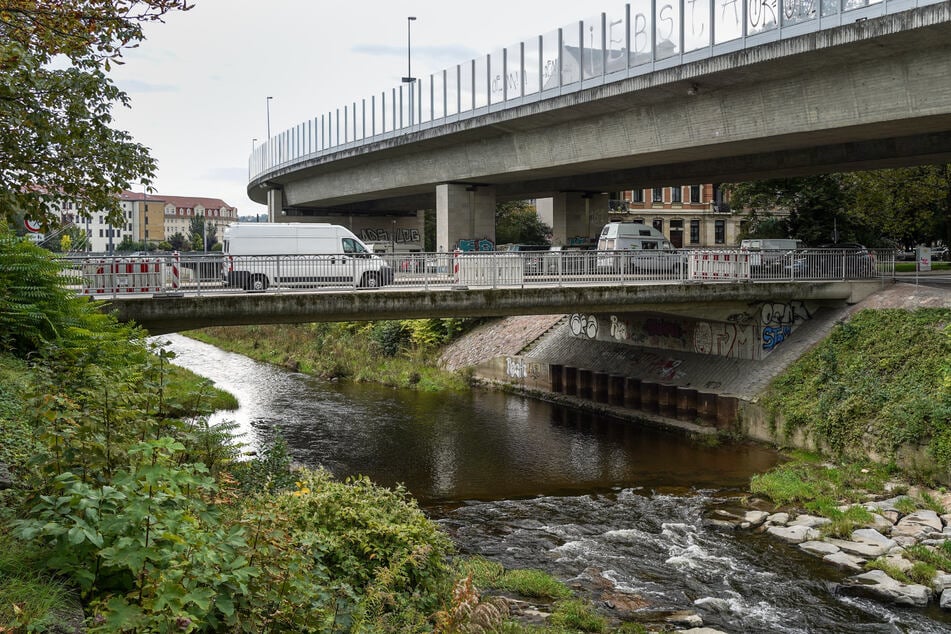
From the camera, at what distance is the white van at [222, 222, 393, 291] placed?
2170cm

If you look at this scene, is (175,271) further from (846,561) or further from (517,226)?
(517,226)

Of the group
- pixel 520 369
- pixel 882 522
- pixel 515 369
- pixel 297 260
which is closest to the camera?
pixel 882 522

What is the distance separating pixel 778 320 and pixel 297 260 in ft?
52.2

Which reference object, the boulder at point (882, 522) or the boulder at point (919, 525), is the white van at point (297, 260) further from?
the boulder at point (919, 525)

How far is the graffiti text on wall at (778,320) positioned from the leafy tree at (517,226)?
4218 centimetres

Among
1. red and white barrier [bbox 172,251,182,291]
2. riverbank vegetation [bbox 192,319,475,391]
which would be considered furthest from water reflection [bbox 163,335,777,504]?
red and white barrier [bbox 172,251,182,291]

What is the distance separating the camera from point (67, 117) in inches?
453

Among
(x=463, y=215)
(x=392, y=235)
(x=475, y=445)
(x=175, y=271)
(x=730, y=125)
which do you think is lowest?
(x=475, y=445)

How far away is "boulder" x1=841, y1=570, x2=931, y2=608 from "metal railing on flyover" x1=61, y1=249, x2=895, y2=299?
12317 mm

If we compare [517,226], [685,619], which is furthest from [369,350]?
[685,619]

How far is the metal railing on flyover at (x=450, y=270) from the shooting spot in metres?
19.0

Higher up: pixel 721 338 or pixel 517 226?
pixel 517 226

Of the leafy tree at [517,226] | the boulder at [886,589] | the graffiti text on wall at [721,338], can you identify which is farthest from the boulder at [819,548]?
the leafy tree at [517,226]

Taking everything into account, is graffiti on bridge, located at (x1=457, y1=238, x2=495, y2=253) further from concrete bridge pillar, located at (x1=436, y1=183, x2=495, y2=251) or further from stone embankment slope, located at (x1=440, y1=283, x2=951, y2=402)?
stone embankment slope, located at (x1=440, y1=283, x2=951, y2=402)
